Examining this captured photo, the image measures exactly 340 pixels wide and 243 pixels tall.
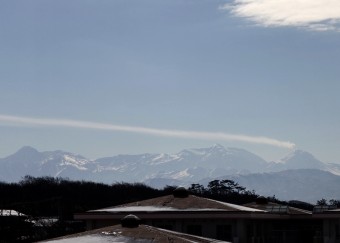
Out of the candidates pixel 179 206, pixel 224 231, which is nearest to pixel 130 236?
pixel 179 206

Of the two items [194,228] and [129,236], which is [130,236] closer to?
[129,236]

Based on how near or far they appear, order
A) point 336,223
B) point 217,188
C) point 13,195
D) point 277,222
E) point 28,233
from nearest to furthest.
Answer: point 336,223 → point 277,222 → point 28,233 → point 13,195 → point 217,188

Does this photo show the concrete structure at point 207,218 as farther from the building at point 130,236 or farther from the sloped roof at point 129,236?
the sloped roof at point 129,236

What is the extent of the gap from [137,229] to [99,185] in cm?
8230

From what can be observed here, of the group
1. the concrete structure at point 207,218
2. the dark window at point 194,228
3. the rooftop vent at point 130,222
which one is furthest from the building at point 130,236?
the dark window at point 194,228

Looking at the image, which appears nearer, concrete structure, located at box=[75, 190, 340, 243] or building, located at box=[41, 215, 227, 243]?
building, located at box=[41, 215, 227, 243]

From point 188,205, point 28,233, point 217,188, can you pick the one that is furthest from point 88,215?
point 217,188

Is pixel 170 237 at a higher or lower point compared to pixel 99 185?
lower

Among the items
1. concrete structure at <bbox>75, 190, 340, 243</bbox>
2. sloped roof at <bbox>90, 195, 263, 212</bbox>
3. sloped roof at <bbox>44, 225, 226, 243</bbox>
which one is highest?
sloped roof at <bbox>90, 195, 263, 212</bbox>

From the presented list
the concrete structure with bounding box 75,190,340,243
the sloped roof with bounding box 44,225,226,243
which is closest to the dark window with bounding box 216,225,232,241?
the concrete structure with bounding box 75,190,340,243

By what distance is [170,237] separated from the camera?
3272 cm

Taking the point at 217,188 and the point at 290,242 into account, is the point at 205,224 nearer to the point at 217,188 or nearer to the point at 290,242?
the point at 290,242

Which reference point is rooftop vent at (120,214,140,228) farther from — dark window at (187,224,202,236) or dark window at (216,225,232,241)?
dark window at (216,225,232,241)

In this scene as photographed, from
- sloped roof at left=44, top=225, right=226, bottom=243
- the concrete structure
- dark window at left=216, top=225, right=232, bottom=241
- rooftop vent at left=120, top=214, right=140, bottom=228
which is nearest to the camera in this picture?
sloped roof at left=44, top=225, right=226, bottom=243
